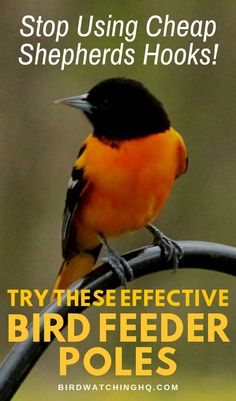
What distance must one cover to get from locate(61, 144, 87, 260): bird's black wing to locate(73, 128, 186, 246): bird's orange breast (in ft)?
0.06

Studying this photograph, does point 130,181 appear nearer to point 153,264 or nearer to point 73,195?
point 73,195

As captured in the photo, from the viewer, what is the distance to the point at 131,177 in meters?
2.36

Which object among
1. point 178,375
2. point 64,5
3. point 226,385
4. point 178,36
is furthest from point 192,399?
point 64,5

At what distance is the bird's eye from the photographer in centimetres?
237

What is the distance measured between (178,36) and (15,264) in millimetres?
2275

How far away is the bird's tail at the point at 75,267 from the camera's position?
101 inches

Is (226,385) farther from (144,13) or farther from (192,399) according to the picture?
(144,13)

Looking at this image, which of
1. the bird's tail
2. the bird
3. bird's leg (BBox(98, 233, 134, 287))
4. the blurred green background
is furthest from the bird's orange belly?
the blurred green background

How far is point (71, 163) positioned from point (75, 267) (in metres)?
2.09

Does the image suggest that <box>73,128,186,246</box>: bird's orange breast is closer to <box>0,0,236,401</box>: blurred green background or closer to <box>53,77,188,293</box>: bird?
<box>53,77,188,293</box>: bird

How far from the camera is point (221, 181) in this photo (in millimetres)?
4797

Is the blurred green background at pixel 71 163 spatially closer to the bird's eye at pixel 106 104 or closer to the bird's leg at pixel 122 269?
the bird's eye at pixel 106 104

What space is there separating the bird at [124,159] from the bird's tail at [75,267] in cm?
15

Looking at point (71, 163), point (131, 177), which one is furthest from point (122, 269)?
point (71, 163)
